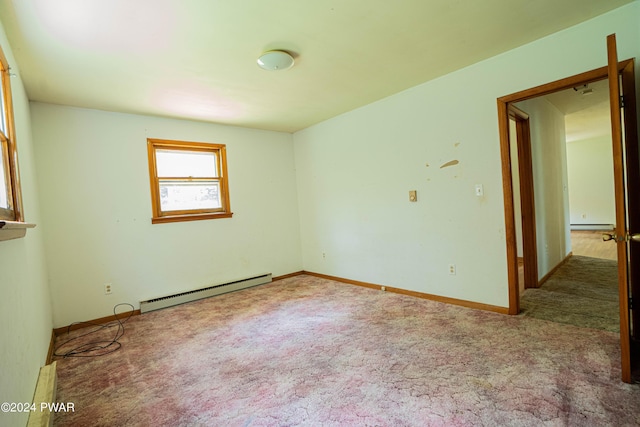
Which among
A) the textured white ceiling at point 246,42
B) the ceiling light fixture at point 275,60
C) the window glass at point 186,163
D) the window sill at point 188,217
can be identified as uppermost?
the textured white ceiling at point 246,42

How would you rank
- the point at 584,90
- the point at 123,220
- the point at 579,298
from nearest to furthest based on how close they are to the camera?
the point at 579,298 < the point at 123,220 < the point at 584,90

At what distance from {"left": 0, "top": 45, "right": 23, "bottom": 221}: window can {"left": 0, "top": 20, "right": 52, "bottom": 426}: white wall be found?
0.18 m

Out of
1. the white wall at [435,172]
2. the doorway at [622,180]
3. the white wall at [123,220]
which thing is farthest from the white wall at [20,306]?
the white wall at [435,172]

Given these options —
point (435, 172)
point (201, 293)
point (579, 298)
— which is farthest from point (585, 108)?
point (201, 293)

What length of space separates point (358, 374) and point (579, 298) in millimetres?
2761

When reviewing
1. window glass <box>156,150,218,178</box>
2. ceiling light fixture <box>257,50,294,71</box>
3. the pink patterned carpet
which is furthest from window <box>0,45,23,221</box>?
window glass <box>156,150,218,178</box>

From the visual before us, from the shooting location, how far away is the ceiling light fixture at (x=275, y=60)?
241 centimetres

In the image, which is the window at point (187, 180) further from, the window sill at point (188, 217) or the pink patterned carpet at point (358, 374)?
the pink patterned carpet at point (358, 374)

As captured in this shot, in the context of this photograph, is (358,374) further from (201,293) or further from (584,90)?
(584,90)

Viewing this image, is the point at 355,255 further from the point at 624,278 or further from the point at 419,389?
the point at 624,278

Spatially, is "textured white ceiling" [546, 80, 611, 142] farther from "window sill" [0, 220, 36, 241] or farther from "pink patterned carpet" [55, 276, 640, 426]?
"window sill" [0, 220, 36, 241]

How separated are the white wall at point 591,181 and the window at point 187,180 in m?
9.28

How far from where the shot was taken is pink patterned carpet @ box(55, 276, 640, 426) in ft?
5.31

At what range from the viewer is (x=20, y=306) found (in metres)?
1.66
